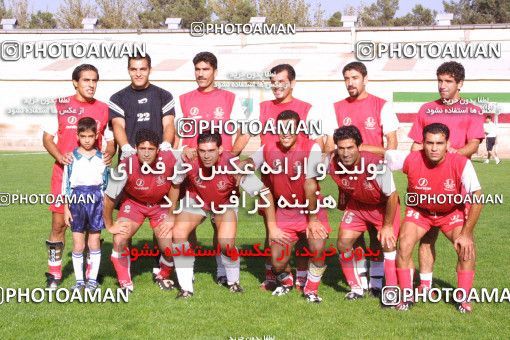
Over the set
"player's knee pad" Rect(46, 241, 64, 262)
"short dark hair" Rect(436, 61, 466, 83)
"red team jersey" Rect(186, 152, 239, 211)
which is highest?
"short dark hair" Rect(436, 61, 466, 83)

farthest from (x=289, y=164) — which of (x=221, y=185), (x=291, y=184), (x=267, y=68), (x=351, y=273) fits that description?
(x=267, y=68)

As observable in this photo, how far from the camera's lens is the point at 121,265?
7922 mm

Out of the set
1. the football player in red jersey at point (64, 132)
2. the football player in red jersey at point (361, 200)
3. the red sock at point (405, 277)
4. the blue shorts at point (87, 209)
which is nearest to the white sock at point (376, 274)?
the football player in red jersey at point (361, 200)

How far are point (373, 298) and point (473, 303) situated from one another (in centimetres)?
106

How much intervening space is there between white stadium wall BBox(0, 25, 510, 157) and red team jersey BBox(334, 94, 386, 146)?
23.7 metres

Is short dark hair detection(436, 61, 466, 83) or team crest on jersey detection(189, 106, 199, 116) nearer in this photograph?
short dark hair detection(436, 61, 466, 83)

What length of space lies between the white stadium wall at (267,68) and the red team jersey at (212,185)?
23.8 metres

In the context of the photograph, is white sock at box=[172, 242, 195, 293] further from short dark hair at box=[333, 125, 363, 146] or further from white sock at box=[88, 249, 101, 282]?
short dark hair at box=[333, 125, 363, 146]

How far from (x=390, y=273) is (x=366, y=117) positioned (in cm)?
186

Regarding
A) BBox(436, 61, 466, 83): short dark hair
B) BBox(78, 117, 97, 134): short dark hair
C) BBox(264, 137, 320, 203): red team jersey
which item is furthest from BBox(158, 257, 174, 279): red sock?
BBox(436, 61, 466, 83): short dark hair

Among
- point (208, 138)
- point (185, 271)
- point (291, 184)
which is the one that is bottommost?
point (185, 271)

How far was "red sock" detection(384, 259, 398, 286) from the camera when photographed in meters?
7.45

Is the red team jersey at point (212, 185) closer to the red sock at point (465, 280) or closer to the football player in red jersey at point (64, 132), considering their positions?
the football player in red jersey at point (64, 132)

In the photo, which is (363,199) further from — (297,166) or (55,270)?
(55,270)
